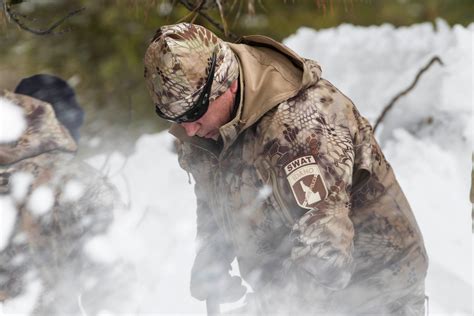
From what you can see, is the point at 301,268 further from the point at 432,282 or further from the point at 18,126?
the point at 18,126

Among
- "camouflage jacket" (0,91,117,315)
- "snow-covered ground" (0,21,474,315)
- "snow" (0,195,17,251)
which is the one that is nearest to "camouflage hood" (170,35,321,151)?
"snow-covered ground" (0,21,474,315)

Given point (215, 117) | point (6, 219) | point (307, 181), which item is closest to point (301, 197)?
point (307, 181)

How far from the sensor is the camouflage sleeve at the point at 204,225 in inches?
57.6

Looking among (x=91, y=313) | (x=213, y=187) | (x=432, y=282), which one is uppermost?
(x=213, y=187)

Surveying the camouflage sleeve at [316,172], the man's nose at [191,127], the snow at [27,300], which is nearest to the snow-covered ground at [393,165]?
the snow at [27,300]

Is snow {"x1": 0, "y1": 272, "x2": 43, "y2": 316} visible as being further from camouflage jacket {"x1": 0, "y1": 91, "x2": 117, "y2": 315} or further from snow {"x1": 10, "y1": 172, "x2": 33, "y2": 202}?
snow {"x1": 10, "y1": 172, "x2": 33, "y2": 202}

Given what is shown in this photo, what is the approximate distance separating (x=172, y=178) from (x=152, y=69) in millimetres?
527

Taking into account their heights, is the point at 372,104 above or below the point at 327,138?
below

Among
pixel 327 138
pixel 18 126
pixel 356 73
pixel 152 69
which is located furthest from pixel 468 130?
pixel 18 126

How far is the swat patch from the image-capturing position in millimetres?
1195

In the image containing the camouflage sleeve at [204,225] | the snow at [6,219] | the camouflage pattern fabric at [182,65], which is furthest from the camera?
the snow at [6,219]

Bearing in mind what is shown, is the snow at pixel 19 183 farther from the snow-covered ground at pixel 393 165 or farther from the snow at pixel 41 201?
the snow-covered ground at pixel 393 165

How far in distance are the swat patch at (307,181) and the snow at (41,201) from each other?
687mm

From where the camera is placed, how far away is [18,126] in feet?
5.13
